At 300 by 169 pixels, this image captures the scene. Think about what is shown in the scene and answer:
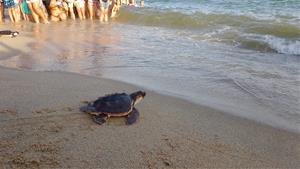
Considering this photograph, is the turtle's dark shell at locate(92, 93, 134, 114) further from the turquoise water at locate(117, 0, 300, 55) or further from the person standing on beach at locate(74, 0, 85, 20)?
the person standing on beach at locate(74, 0, 85, 20)

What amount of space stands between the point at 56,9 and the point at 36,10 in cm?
91

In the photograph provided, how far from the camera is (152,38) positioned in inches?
380

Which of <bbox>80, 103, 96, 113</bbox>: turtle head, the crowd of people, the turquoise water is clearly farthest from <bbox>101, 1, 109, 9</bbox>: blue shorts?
<bbox>80, 103, 96, 113</bbox>: turtle head

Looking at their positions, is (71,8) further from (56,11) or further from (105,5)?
(105,5)

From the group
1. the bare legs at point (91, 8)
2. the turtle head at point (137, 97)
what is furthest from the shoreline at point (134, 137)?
the bare legs at point (91, 8)

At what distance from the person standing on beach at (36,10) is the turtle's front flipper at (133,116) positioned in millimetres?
10060

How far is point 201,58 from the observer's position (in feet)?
23.5

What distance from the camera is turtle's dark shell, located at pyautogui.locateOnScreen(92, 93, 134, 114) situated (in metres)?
3.60

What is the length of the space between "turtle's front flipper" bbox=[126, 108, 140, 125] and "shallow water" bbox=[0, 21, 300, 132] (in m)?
1.09

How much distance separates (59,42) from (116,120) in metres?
5.38

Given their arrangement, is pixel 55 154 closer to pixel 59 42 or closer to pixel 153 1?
pixel 59 42

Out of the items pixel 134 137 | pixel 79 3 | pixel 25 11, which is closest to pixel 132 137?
pixel 134 137

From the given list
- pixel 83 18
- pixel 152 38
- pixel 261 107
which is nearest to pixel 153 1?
pixel 83 18

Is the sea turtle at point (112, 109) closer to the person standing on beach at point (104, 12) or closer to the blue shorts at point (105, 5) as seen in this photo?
the person standing on beach at point (104, 12)
